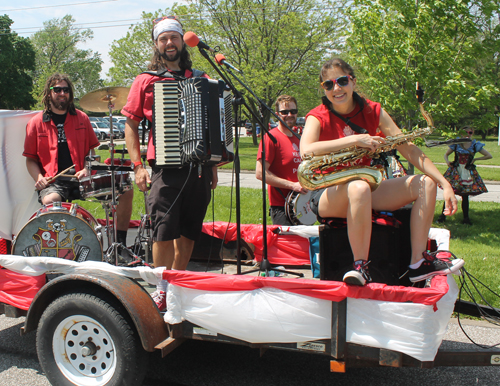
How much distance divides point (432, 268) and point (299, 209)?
2.16 m

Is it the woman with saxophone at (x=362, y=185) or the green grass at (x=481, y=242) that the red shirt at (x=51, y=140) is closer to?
the woman with saxophone at (x=362, y=185)

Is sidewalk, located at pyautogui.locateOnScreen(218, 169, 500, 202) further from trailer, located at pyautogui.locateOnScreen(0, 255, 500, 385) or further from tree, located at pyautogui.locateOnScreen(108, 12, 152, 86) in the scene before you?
tree, located at pyautogui.locateOnScreen(108, 12, 152, 86)

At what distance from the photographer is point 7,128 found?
4.59 m

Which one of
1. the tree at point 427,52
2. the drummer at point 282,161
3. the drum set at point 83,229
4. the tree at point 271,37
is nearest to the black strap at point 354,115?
the drummer at point 282,161

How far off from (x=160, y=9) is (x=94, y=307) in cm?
2974

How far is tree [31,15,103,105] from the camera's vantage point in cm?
5641

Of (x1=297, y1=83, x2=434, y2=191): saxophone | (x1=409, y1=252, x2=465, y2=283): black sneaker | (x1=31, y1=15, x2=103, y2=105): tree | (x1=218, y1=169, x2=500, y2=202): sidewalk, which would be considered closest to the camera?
(x1=409, y1=252, x2=465, y2=283): black sneaker

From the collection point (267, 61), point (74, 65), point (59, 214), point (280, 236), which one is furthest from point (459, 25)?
point (74, 65)

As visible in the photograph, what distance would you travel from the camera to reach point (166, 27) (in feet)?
11.5

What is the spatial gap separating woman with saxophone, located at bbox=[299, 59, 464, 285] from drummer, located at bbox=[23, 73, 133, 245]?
2596 mm

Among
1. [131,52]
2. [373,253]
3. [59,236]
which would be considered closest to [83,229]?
[59,236]

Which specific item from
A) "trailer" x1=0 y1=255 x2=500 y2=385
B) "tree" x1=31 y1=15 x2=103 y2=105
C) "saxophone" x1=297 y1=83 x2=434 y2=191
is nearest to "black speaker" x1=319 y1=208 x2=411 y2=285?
"saxophone" x1=297 y1=83 x2=434 y2=191

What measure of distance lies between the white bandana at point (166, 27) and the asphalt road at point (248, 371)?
7.87 feet

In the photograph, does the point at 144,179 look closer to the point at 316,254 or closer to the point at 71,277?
the point at 71,277
